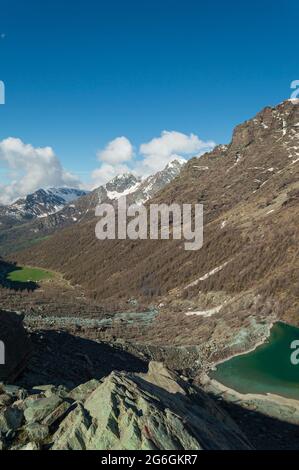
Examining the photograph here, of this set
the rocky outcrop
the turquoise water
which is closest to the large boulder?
the rocky outcrop

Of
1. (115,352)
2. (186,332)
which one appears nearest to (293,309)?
(186,332)

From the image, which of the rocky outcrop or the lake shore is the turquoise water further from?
the rocky outcrop

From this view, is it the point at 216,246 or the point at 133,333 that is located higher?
the point at 216,246

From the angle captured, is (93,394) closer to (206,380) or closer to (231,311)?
(206,380)

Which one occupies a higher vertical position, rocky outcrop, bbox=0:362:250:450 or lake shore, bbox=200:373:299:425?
rocky outcrop, bbox=0:362:250:450

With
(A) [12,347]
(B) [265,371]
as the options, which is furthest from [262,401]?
(A) [12,347]

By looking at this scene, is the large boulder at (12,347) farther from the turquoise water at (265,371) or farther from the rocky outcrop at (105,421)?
the turquoise water at (265,371)

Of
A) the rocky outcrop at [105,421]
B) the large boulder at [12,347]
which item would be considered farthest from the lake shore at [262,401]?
the rocky outcrop at [105,421]

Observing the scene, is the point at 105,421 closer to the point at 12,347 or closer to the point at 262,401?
the point at 12,347

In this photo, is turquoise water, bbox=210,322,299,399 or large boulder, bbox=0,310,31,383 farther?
turquoise water, bbox=210,322,299,399
